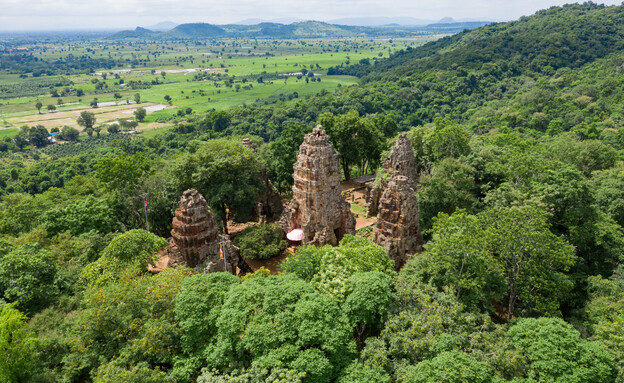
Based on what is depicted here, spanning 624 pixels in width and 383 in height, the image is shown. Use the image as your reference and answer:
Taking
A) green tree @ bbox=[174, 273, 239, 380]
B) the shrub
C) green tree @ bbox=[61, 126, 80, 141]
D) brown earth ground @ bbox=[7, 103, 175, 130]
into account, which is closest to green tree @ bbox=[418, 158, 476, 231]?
the shrub

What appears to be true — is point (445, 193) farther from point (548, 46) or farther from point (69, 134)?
point (548, 46)

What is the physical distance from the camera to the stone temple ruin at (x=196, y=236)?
25.4 m

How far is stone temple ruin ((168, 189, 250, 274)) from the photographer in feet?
83.3

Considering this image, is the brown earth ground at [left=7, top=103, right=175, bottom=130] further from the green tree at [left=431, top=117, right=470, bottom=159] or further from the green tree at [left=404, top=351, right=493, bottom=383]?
the green tree at [left=404, top=351, right=493, bottom=383]

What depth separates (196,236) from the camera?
2575 cm

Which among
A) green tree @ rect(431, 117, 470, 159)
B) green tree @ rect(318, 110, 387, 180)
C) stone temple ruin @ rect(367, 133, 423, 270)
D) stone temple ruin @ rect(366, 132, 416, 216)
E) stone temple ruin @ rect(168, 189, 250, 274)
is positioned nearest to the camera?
stone temple ruin @ rect(367, 133, 423, 270)

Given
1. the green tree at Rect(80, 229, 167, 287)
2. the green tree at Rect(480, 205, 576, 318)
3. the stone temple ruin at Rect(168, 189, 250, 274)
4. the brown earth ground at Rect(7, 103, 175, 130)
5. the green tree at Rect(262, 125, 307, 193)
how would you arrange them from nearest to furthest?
the green tree at Rect(480, 205, 576, 318)
the green tree at Rect(80, 229, 167, 287)
the stone temple ruin at Rect(168, 189, 250, 274)
the green tree at Rect(262, 125, 307, 193)
the brown earth ground at Rect(7, 103, 175, 130)

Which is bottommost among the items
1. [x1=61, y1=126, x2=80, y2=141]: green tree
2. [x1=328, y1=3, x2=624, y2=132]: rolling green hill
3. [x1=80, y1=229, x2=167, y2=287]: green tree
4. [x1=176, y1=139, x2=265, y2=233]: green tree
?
[x1=61, y1=126, x2=80, y2=141]: green tree

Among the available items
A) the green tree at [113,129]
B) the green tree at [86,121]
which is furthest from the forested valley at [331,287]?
the green tree at [86,121]

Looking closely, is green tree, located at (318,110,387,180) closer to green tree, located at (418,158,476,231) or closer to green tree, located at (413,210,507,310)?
green tree, located at (418,158,476,231)

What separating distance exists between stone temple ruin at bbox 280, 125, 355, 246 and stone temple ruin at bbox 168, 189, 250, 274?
23.0 feet

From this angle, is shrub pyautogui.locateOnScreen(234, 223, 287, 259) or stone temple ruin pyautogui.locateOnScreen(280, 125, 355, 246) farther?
shrub pyautogui.locateOnScreen(234, 223, 287, 259)

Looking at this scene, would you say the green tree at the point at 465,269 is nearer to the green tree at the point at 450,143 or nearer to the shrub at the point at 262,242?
the shrub at the point at 262,242

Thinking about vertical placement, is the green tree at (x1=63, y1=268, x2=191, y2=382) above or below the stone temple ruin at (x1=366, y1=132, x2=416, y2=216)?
below
